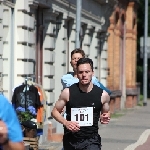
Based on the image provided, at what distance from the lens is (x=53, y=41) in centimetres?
2008

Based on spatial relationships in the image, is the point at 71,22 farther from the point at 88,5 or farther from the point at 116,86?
the point at 116,86

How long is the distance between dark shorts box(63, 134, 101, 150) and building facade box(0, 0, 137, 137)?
5.51 metres

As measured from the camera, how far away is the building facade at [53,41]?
16.3 m

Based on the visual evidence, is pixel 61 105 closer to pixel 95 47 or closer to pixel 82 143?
pixel 82 143

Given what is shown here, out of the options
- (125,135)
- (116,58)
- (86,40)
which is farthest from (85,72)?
(116,58)

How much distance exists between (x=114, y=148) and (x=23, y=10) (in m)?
3.67

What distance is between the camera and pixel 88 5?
88.3 feet

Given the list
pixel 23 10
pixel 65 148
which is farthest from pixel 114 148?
pixel 65 148

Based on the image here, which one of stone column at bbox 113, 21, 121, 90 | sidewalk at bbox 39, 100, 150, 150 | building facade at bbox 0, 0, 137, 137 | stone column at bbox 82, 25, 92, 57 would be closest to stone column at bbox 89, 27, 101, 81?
building facade at bbox 0, 0, 137, 137

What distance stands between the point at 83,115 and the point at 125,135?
1167 centimetres

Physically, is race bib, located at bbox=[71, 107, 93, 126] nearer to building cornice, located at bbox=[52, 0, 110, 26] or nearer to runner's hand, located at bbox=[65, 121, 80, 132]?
runner's hand, located at bbox=[65, 121, 80, 132]

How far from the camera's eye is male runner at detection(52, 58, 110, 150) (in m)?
8.09

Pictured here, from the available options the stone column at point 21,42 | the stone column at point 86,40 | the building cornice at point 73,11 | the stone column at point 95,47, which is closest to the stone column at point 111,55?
the building cornice at point 73,11

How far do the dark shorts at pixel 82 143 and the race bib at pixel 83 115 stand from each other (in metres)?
0.17
